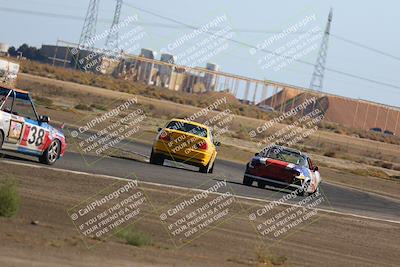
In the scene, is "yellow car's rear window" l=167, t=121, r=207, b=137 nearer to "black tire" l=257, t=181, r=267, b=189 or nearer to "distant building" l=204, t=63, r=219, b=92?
"black tire" l=257, t=181, r=267, b=189

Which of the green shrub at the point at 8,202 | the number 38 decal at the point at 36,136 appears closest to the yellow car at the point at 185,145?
the number 38 decal at the point at 36,136

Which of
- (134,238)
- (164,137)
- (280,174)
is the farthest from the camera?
(164,137)

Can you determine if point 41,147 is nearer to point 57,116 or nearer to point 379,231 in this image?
point 379,231

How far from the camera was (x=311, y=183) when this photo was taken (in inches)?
1049

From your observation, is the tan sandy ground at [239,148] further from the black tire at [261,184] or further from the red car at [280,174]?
the red car at [280,174]

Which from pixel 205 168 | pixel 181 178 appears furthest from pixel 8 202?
pixel 205 168

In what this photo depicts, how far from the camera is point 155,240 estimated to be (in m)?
13.5

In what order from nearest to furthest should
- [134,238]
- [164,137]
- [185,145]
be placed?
1. [134,238]
2. [164,137]
3. [185,145]

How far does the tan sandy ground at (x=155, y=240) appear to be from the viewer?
11047 millimetres

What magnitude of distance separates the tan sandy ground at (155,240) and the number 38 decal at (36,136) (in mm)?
882

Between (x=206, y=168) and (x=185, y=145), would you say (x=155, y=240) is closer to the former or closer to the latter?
(x=185, y=145)

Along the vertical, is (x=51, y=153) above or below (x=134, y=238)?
above

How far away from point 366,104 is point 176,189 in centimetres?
12251

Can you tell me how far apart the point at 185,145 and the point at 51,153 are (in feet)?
22.9
